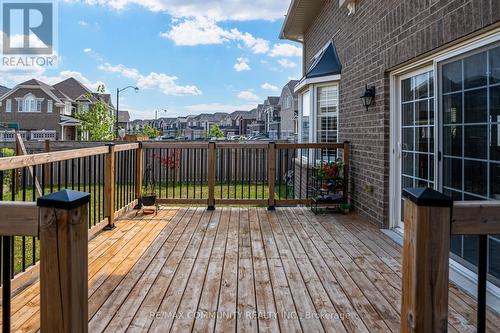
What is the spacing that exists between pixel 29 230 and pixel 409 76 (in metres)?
4.04

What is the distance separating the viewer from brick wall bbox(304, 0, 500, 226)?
2.93 meters

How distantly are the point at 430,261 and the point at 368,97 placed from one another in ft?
13.2

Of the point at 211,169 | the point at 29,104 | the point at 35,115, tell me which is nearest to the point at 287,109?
the point at 35,115

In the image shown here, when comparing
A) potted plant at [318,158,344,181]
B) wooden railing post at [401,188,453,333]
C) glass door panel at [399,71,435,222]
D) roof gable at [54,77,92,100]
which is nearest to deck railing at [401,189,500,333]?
wooden railing post at [401,188,453,333]

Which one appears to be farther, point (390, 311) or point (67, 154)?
point (67, 154)

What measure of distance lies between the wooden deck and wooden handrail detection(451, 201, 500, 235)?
1.25 m

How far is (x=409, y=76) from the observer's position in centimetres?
413

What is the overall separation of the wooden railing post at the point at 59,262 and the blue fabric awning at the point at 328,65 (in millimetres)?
5850

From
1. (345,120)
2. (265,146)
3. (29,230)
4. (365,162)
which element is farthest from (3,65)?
(29,230)

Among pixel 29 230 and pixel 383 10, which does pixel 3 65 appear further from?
pixel 29 230

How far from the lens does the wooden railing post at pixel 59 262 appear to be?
1.10 meters

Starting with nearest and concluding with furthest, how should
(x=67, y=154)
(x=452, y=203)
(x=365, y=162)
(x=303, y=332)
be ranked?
(x=452, y=203)
(x=303, y=332)
(x=67, y=154)
(x=365, y=162)

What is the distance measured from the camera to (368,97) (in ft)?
15.9

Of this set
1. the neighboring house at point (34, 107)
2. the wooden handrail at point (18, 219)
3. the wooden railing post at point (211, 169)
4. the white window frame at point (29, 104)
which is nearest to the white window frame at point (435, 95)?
the wooden railing post at point (211, 169)
